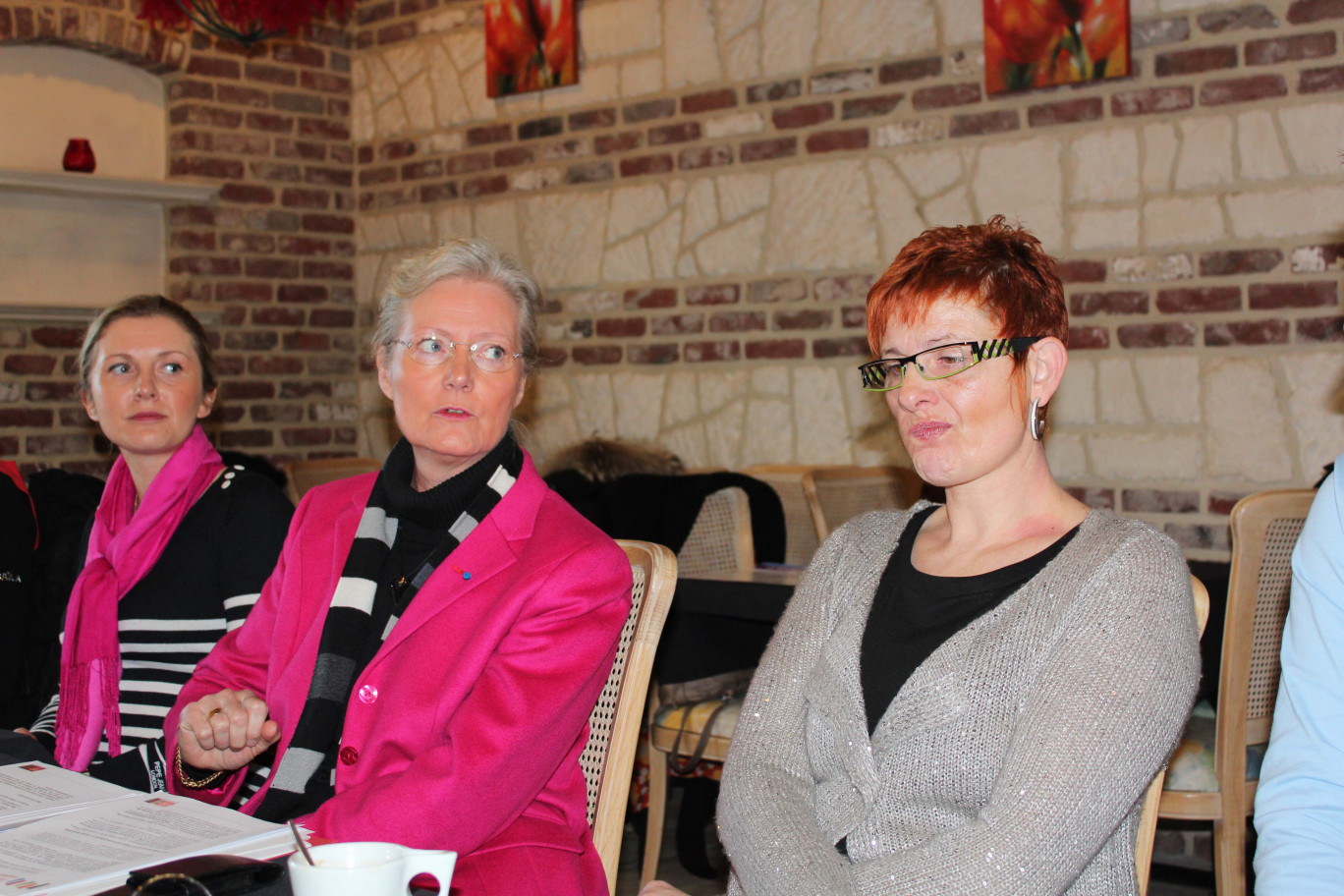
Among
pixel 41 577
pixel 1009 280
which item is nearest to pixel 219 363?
pixel 41 577

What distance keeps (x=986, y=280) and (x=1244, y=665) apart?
51.9 inches

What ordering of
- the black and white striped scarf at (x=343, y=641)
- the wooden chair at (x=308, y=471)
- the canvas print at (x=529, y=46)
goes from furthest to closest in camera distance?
the canvas print at (x=529, y=46) → the wooden chair at (x=308, y=471) → the black and white striped scarf at (x=343, y=641)

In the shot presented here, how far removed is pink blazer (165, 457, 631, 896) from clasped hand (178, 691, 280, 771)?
0.13 ft

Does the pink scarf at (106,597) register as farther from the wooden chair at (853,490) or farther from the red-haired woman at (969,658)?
the wooden chair at (853,490)

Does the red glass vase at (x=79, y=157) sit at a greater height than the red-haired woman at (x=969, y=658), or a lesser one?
greater

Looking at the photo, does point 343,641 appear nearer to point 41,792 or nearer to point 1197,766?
point 41,792

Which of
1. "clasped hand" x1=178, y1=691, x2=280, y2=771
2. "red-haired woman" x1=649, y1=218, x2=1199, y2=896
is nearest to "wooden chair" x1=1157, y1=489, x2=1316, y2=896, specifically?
"red-haired woman" x1=649, y1=218, x2=1199, y2=896

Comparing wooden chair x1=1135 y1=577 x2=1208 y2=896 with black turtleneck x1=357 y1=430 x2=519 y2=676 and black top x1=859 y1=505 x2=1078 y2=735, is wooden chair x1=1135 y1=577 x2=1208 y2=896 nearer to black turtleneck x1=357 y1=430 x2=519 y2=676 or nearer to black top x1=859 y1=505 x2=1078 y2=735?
black top x1=859 y1=505 x2=1078 y2=735

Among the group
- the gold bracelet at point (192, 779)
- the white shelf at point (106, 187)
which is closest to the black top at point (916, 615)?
the gold bracelet at point (192, 779)

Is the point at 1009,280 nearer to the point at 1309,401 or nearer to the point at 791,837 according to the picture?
the point at 791,837

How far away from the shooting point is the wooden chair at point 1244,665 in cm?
237

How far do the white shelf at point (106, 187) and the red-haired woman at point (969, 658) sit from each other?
4145 millimetres

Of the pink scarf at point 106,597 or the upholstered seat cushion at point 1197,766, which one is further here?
the upholstered seat cushion at point 1197,766

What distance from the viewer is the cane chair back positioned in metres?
3.04
